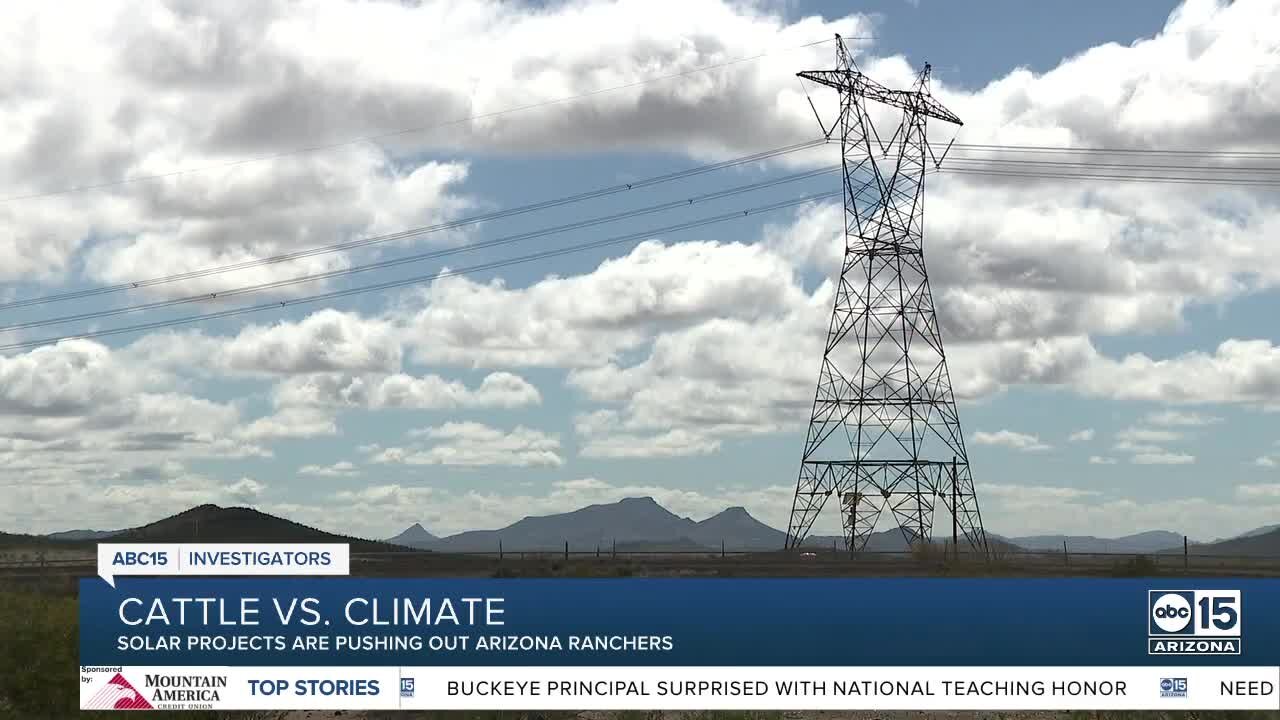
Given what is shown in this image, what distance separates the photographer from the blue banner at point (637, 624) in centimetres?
2691

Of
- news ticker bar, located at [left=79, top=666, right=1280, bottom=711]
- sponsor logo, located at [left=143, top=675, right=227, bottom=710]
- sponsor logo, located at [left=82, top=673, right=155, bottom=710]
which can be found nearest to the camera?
news ticker bar, located at [left=79, top=666, right=1280, bottom=711]

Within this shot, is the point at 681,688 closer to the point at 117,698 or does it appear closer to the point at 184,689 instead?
the point at 184,689

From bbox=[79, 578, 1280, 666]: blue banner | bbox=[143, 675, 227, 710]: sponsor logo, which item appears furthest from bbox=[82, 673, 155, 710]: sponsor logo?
bbox=[79, 578, 1280, 666]: blue banner

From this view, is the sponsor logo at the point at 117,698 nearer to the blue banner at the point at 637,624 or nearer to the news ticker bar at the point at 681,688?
the news ticker bar at the point at 681,688

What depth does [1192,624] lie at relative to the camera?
92.9ft

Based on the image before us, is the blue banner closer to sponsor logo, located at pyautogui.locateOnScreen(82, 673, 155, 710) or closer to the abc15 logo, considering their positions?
the abc15 logo

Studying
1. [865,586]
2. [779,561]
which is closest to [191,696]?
[865,586]

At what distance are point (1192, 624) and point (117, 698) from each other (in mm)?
22275

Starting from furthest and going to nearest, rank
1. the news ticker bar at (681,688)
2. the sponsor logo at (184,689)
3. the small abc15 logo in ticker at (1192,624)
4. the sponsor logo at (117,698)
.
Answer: the small abc15 logo in ticker at (1192,624) → the sponsor logo at (117,698) → the sponsor logo at (184,689) → the news ticker bar at (681,688)

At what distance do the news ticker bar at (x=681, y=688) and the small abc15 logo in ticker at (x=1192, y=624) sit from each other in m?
0.45

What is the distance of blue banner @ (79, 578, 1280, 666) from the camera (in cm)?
2691

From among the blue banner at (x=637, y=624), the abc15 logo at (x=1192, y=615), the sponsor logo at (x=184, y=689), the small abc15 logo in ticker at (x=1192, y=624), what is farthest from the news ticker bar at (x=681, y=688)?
the abc15 logo at (x=1192, y=615)

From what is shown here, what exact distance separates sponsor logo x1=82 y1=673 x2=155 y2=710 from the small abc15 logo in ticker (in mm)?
20604

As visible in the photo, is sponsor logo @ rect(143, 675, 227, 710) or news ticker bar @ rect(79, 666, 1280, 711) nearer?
news ticker bar @ rect(79, 666, 1280, 711)
